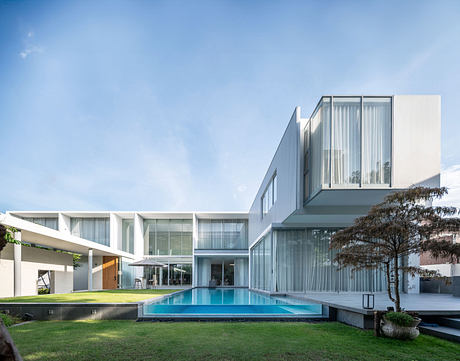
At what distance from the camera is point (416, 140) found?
9125 mm

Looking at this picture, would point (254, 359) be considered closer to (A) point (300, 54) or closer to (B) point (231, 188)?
(A) point (300, 54)

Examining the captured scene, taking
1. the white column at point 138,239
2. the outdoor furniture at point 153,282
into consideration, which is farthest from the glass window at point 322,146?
the outdoor furniture at point 153,282

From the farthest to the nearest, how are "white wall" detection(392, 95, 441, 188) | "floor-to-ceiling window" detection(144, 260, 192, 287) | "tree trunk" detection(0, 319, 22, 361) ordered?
"floor-to-ceiling window" detection(144, 260, 192, 287) → "white wall" detection(392, 95, 441, 188) → "tree trunk" detection(0, 319, 22, 361)

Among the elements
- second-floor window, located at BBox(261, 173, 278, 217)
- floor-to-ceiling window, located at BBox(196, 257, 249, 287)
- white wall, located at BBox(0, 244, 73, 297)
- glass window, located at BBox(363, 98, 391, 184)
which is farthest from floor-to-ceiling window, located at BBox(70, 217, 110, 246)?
glass window, located at BBox(363, 98, 391, 184)

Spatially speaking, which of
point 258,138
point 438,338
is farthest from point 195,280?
point 438,338

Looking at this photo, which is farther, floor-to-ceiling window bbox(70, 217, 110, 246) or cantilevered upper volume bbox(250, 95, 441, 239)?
floor-to-ceiling window bbox(70, 217, 110, 246)

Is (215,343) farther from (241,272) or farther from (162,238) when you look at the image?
(162,238)

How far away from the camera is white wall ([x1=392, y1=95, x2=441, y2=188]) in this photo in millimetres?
8969

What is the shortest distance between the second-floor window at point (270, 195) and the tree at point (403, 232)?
8.89 metres

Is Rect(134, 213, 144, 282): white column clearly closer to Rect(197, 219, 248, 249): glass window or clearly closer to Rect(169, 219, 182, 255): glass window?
Rect(169, 219, 182, 255): glass window

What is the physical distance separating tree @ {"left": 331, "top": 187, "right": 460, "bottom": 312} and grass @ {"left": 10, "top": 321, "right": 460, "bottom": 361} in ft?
4.20

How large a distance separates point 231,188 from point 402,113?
52632mm

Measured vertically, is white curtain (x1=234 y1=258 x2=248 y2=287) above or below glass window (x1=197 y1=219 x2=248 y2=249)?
below

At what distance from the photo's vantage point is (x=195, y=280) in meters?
28.7
